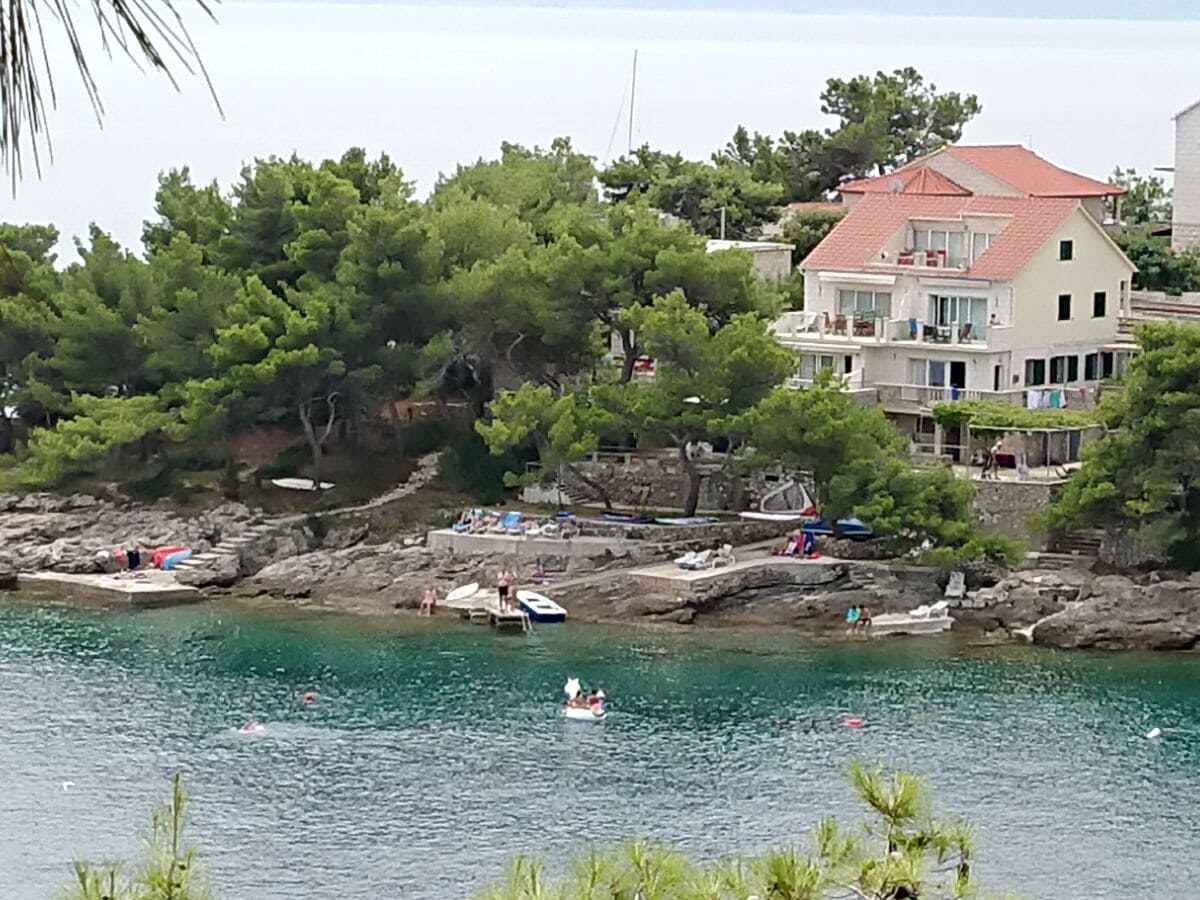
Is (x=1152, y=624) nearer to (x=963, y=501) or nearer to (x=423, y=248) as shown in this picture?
(x=963, y=501)

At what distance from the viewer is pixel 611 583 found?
118 feet

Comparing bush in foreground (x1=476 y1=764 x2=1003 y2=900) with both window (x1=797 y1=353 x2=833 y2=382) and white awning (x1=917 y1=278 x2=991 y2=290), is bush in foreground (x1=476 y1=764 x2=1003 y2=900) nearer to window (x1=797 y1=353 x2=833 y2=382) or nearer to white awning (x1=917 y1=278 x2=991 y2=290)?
white awning (x1=917 y1=278 x2=991 y2=290)

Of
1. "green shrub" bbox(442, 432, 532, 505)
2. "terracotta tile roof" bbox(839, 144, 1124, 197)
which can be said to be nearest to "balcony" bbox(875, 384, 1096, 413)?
"terracotta tile roof" bbox(839, 144, 1124, 197)

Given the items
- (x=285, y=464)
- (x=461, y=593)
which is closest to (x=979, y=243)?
(x=461, y=593)

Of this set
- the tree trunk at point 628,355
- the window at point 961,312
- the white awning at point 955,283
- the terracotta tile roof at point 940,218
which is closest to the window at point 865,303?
the terracotta tile roof at point 940,218

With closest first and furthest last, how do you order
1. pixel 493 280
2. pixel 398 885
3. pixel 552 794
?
pixel 398 885, pixel 552 794, pixel 493 280

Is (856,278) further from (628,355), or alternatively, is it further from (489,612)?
(489,612)

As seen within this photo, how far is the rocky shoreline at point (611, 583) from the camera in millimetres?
34281

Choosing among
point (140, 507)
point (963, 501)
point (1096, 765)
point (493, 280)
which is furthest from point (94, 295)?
point (1096, 765)

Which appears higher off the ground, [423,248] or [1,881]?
[423,248]

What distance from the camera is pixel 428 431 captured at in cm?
4203

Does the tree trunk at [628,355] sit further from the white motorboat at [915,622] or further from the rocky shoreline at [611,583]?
the white motorboat at [915,622]

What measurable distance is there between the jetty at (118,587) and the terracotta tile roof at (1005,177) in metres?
14.3

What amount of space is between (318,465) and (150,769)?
13.3m
